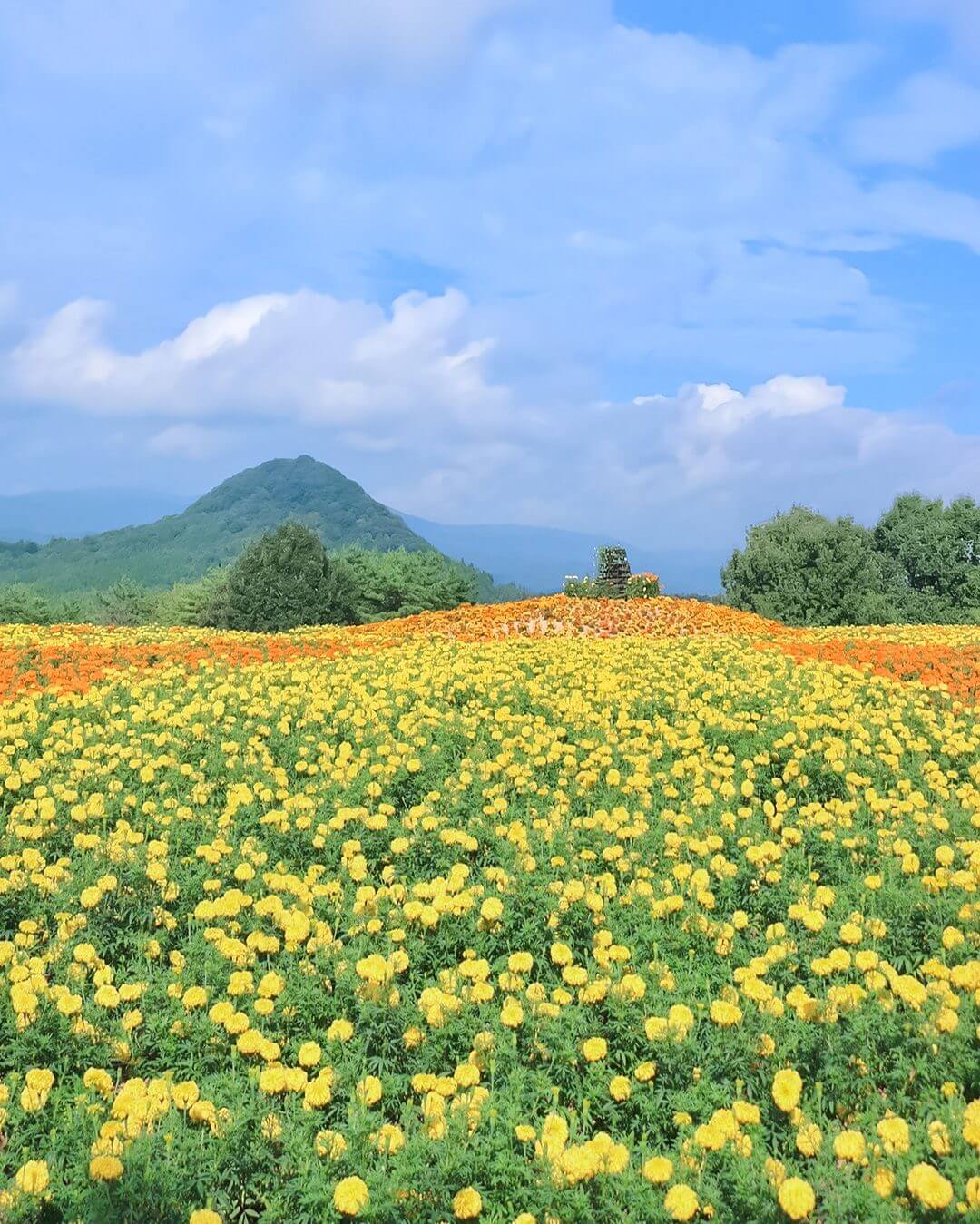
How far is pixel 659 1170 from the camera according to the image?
10.3 feet

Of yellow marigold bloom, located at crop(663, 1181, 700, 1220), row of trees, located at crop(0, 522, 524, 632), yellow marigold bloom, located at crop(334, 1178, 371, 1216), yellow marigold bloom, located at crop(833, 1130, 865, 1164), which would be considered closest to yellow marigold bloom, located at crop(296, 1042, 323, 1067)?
yellow marigold bloom, located at crop(334, 1178, 371, 1216)

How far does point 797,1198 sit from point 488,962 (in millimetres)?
1830

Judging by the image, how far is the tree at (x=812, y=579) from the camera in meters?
24.3

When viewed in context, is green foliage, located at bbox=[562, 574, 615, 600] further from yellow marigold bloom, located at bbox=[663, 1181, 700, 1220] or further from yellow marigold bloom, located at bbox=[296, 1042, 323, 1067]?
yellow marigold bloom, located at bbox=[663, 1181, 700, 1220]

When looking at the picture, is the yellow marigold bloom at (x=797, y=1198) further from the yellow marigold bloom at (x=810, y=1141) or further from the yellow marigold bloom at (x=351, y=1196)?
the yellow marigold bloom at (x=351, y=1196)

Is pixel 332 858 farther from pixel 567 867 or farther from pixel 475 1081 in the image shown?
pixel 475 1081

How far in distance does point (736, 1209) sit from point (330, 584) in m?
19.4

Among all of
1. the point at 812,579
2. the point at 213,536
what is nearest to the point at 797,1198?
the point at 812,579

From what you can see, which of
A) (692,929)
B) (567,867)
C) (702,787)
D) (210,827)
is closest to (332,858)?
(210,827)

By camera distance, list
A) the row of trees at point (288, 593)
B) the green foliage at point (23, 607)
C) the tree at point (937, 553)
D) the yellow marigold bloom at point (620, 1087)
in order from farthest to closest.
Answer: the tree at point (937, 553) → the green foliage at point (23, 607) → the row of trees at point (288, 593) → the yellow marigold bloom at point (620, 1087)

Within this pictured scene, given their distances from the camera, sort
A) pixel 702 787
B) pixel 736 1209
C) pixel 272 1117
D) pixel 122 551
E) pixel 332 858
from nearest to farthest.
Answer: pixel 736 1209
pixel 272 1117
pixel 332 858
pixel 702 787
pixel 122 551

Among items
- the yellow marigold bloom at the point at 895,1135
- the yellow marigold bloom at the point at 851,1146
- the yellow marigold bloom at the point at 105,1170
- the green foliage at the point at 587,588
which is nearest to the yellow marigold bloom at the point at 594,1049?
the yellow marigold bloom at the point at 851,1146

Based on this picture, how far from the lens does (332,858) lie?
→ 19.4ft

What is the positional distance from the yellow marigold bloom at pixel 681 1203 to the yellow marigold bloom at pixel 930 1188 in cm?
70
